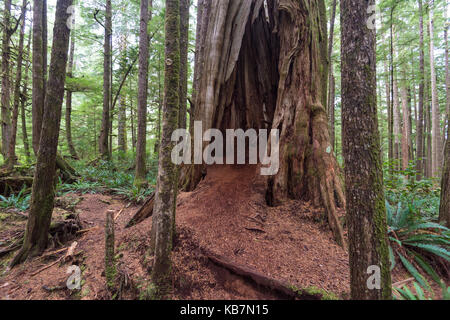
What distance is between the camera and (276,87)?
166 inches

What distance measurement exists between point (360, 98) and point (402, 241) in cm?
230

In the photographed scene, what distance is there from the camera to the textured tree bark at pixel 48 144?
3070 millimetres

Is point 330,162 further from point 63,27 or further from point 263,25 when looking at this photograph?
point 63,27

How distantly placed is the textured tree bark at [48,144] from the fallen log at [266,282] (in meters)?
2.85

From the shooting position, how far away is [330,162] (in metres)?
3.30

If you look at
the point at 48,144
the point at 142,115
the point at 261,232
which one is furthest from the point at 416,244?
the point at 142,115

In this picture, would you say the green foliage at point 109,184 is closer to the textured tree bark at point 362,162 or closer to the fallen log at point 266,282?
the fallen log at point 266,282

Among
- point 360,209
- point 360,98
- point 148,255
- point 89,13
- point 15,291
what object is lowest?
point 15,291

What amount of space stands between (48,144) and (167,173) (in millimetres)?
2264

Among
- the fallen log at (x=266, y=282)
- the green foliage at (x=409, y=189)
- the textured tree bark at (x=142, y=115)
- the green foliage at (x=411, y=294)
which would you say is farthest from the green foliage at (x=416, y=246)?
the textured tree bark at (x=142, y=115)

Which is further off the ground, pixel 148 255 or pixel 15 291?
pixel 148 255

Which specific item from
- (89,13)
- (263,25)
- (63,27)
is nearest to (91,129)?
(89,13)

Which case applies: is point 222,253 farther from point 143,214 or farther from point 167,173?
point 143,214

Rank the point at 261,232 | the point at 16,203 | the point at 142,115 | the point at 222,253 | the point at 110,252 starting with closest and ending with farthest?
1. the point at 110,252
2. the point at 222,253
3. the point at 261,232
4. the point at 16,203
5. the point at 142,115
